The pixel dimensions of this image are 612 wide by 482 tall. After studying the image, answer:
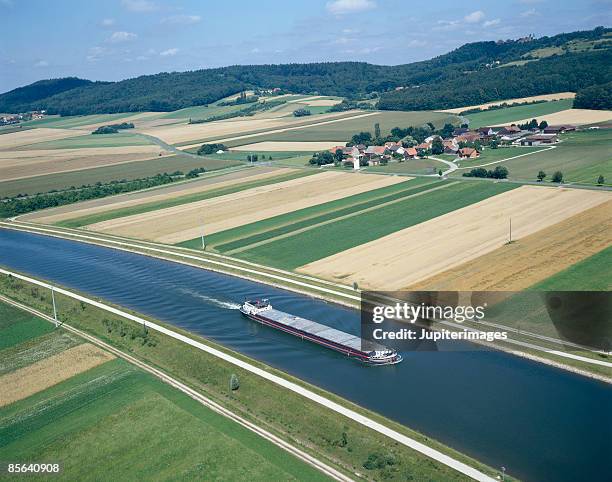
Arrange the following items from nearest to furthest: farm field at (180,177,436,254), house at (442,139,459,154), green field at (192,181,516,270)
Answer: green field at (192,181,516,270) → farm field at (180,177,436,254) → house at (442,139,459,154)

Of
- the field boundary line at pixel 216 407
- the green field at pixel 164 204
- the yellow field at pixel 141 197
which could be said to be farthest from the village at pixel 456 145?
the field boundary line at pixel 216 407

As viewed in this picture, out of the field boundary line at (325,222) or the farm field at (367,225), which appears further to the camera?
the field boundary line at (325,222)

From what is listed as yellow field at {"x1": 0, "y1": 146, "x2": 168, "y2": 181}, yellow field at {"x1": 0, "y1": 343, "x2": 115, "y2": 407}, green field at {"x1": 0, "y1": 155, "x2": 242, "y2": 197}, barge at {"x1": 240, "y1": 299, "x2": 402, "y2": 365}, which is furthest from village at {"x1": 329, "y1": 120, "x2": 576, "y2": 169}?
yellow field at {"x1": 0, "y1": 343, "x2": 115, "y2": 407}

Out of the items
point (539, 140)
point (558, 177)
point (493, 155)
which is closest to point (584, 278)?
point (558, 177)

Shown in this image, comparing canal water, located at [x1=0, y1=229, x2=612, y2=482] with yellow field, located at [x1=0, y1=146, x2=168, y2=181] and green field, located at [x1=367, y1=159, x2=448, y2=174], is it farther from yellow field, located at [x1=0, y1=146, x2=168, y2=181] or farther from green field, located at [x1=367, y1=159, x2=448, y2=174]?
yellow field, located at [x1=0, y1=146, x2=168, y2=181]

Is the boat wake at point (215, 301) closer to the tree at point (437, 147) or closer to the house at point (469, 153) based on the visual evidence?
the house at point (469, 153)
